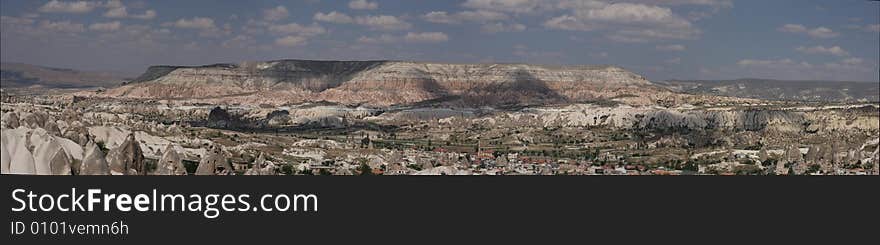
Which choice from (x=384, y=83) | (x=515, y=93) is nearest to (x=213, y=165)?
(x=515, y=93)

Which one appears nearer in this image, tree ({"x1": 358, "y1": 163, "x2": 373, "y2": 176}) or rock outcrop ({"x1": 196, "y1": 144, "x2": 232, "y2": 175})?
rock outcrop ({"x1": 196, "y1": 144, "x2": 232, "y2": 175})

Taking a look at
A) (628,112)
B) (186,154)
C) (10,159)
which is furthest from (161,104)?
(10,159)

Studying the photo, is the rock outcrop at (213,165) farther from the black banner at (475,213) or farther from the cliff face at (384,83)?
the cliff face at (384,83)

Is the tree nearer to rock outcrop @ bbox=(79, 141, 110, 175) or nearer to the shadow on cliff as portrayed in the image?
rock outcrop @ bbox=(79, 141, 110, 175)

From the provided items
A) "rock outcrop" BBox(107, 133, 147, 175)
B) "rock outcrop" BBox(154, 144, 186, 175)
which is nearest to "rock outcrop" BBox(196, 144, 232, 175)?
"rock outcrop" BBox(154, 144, 186, 175)

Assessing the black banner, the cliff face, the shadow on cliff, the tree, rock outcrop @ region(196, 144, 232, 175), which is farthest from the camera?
the cliff face

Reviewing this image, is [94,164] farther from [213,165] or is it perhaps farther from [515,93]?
[515,93]
